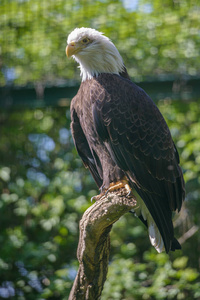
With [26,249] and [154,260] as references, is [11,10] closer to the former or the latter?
[26,249]

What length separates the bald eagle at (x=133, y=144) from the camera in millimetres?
2922

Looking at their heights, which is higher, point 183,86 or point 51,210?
point 183,86

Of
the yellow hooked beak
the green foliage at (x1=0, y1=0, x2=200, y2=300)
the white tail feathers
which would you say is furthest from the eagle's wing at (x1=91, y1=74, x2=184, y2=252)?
the green foliage at (x1=0, y1=0, x2=200, y2=300)

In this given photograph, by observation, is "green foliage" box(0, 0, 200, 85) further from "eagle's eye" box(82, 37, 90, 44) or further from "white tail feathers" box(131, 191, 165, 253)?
"white tail feathers" box(131, 191, 165, 253)

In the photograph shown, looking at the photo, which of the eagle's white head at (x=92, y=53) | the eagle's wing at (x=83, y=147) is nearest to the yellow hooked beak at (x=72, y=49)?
the eagle's white head at (x=92, y=53)

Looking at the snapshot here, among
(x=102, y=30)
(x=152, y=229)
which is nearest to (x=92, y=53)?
(x=152, y=229)

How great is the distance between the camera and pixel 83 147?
3311mm

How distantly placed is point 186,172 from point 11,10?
2623mm

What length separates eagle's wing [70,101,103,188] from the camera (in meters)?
3.23

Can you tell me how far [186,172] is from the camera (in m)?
4.50

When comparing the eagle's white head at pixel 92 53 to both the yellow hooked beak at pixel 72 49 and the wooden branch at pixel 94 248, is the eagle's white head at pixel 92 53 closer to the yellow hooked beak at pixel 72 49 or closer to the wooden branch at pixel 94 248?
the yellow hooked beak at pixel 72 49

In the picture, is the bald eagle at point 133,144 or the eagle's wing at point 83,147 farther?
the eagle's wing at point 83,147

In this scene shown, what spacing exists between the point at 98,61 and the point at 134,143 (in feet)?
2.28

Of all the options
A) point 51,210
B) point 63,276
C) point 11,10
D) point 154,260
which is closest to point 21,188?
point 51,210
